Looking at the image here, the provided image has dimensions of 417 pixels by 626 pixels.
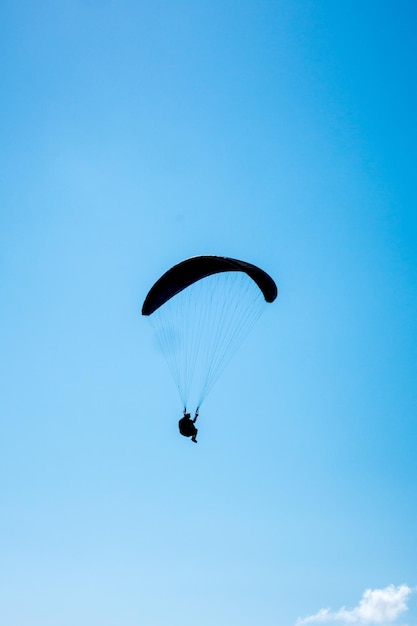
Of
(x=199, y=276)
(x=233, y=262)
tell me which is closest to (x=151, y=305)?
(x=199, y=276)

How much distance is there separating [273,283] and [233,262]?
2.05m

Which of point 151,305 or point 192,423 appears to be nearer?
point 192,423

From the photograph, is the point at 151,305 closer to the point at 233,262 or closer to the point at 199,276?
the point at 199,276

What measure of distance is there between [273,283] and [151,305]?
501 cm

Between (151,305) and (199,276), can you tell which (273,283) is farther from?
(151,305)

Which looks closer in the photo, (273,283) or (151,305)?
(273,283)

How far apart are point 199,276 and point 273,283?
10.3 ft

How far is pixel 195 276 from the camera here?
782 inches

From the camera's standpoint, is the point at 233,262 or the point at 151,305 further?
the point at 151,305

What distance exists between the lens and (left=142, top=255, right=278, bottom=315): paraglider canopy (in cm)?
1805

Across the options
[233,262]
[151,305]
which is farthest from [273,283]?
[151,305]

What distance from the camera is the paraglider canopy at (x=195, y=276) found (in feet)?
59.2

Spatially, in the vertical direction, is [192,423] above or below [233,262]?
below

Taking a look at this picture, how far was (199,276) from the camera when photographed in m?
20.0
